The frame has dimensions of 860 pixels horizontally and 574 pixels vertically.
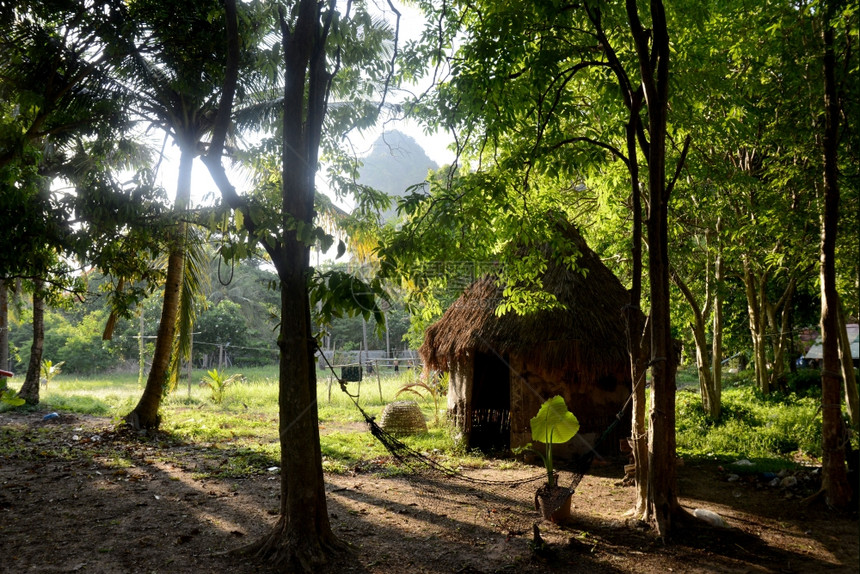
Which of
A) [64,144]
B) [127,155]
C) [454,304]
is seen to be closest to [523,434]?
[454,304]

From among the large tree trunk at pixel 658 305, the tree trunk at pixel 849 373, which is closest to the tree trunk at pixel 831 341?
the tree trunk at pixel 849 373

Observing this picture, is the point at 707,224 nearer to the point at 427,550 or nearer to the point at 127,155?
the point at 427,550

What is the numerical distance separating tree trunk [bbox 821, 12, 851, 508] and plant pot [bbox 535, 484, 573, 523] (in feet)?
8.18

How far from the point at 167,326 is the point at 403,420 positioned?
4061mm

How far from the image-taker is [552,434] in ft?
18.0

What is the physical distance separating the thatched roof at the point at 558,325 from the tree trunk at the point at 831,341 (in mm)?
2437

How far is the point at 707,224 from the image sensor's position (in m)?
9.94

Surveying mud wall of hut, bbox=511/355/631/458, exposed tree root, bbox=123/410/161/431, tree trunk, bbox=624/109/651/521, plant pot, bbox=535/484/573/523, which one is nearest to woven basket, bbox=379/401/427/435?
mud wall of hut, bbox=511/355/631/458

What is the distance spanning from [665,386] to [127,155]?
8.91 m

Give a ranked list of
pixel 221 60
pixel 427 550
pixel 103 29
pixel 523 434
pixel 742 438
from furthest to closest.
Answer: pixel 742 438, pixel 523 434, pixel 221 60, pixel 103 29, pixel 427 550

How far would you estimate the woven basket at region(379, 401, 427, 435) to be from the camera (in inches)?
368

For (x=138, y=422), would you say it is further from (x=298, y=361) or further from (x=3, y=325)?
(x=298, y=361)

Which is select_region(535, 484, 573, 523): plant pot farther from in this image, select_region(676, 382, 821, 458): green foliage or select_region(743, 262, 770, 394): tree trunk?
select_region(743, 262, 770, 394): tree trunk

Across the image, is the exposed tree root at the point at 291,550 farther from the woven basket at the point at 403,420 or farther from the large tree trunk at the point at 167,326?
the large tree trunk at the point at 167,326
